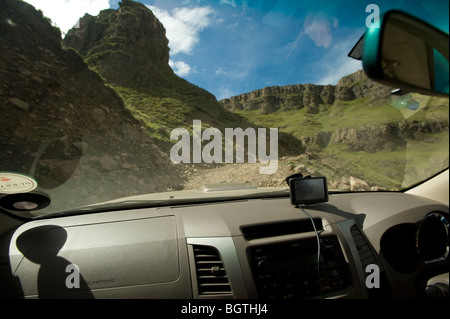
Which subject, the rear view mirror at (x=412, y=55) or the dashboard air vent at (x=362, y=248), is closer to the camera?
the rear view mirror at (x=412, y=55)

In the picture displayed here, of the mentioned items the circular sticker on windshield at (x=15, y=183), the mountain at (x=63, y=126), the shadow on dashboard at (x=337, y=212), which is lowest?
the shadow on dashboard at (x=337, y=212)

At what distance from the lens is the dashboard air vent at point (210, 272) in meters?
2.00

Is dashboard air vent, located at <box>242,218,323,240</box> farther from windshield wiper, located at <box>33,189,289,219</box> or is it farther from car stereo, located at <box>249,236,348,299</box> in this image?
windshield wiper, located at <box>33,189,289,219</box>

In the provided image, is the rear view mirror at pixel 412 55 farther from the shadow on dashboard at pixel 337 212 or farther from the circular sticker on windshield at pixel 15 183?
the circular sticker on windshield at pixel 15 183

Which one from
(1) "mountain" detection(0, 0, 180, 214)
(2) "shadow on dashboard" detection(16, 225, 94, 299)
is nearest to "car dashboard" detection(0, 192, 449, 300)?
(2) "shadow on dashboard" detection(16, 225, 94, 299)

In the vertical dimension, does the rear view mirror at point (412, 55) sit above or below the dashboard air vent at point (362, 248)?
above

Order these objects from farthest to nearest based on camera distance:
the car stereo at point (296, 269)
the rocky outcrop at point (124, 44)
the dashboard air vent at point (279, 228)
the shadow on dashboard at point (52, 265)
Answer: the rocky outcrop at point (124, 44), the dashboard air vent at point (279, 228), the car stereo at point (296, 269), the shadow on dashboard at point (52, 265)

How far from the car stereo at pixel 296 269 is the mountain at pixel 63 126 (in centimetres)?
789

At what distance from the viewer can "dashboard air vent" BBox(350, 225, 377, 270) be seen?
256cm

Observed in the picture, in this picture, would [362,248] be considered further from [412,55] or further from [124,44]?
[124,44]

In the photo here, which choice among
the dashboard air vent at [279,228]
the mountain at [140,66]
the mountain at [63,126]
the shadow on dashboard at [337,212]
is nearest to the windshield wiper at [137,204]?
the dashboard air vent at [279,228]

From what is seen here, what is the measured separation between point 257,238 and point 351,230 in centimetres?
124

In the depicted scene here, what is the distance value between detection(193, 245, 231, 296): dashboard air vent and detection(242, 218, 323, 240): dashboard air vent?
394 mm

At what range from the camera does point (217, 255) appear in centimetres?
211
